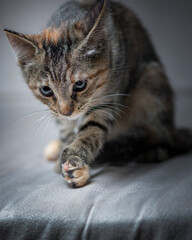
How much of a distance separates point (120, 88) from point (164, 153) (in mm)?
363

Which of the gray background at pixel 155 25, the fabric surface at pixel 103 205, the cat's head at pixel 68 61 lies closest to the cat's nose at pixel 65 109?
the cat's head at pixel 68 61

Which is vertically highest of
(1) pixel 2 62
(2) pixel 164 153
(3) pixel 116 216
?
(1) pixel 2 62

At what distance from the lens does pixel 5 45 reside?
2.46 metres

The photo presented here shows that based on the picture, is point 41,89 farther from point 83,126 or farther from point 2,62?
point 2,62

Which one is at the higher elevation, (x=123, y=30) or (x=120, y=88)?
(x=123, y=30)

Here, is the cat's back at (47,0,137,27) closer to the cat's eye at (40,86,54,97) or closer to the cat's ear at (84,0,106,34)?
the cat's ear at (84,0,106,34)

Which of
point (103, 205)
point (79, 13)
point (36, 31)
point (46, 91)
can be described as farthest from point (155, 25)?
point (103, 205)

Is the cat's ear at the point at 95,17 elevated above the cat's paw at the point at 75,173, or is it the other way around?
the cat's ear at the point at 95,17

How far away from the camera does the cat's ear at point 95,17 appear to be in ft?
3.76

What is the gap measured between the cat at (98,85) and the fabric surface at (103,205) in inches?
3.6

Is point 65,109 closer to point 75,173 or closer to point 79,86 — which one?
point 79,86

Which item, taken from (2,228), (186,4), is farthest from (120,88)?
(186,4)

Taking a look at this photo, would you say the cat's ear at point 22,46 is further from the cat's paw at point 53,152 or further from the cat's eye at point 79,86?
the cat's paw at point 53,152

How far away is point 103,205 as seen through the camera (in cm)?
102
